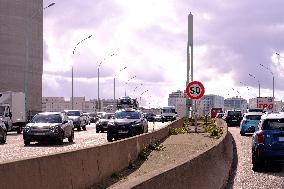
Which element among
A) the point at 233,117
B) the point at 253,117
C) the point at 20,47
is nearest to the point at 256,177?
the point at 253,117

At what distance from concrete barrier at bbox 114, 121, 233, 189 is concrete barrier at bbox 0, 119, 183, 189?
140 centimetres

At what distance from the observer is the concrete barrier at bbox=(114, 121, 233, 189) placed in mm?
6926

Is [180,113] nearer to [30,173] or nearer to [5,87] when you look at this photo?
[5,87]

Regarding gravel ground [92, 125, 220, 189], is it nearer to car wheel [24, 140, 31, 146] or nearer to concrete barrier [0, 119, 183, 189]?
concrete barrier [0, 119, 183, 189]

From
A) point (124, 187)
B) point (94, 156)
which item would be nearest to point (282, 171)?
point (94, 156)

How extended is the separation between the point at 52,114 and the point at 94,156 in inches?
767

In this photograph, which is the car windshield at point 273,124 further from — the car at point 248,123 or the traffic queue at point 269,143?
the car at point 248,123

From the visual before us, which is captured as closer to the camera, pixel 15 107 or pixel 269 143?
pixel 269 143

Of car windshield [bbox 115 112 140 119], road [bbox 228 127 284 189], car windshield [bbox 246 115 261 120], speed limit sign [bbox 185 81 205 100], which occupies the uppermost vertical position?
speed limit sign [bbox 185 81 205 100]

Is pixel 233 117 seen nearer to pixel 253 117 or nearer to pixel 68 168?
pixel 253 117

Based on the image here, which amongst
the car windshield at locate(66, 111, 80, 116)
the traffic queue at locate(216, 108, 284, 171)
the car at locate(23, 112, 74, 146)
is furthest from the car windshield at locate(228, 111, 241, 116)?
the traffic queue at locate(216, 108, 284, 171)

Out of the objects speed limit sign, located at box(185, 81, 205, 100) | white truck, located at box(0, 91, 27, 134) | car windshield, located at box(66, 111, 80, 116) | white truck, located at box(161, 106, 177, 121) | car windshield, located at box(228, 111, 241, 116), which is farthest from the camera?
white truck, located at box(161, 106, 177, 121)

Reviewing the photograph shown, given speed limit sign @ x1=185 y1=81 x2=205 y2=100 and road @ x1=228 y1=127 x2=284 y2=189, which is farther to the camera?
speed limit sign @ x1=185 y1=81 x2=205 y2=100

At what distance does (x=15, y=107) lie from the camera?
49875mm
